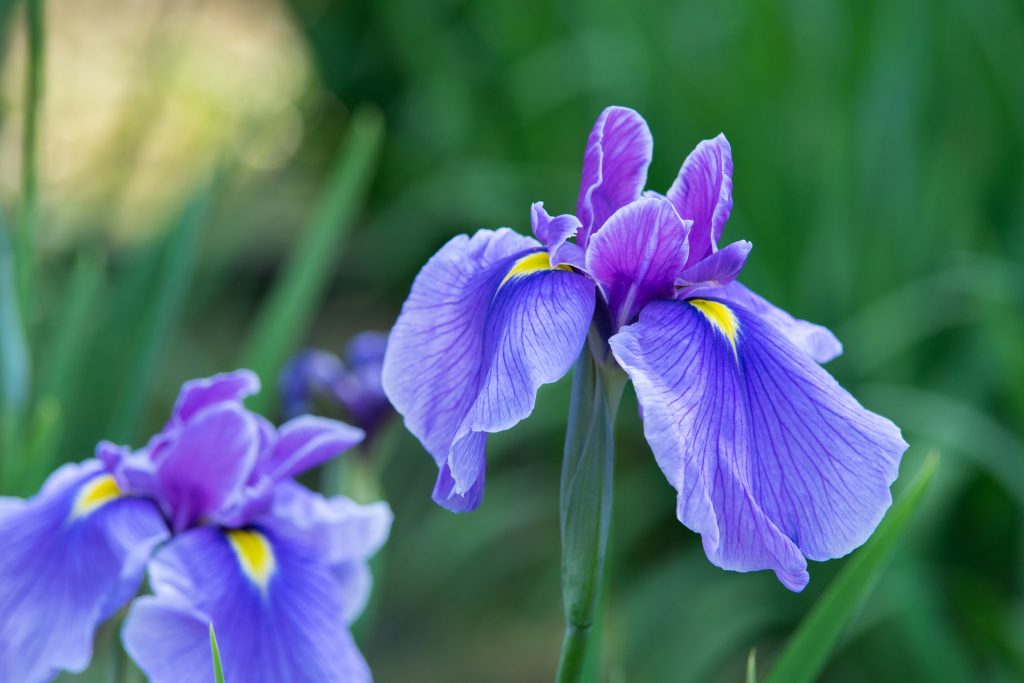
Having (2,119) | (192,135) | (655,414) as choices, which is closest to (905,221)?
(655,414)

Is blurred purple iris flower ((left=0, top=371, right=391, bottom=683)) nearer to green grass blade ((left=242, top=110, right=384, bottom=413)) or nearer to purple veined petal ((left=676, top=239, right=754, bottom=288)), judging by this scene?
purple veined petal ((left=676, top=239, right=754, bottom=288))

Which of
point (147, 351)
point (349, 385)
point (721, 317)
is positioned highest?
point (721, 317)

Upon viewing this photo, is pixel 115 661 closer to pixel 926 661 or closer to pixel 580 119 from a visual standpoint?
pixel 926 661

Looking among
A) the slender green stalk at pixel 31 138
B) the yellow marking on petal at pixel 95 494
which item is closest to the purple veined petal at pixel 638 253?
the yellow marking on petal at pixel 95 494

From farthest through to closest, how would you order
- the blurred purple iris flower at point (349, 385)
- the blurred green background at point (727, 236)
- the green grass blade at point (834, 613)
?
the blurred green background at point (727, 236), the blurred purple iris flower at point (349, 385), the green grass blade at point (834, 613)

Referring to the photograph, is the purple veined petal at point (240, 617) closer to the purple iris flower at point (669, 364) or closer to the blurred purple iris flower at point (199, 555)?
the blurred purple iris flower at point (199, 555)

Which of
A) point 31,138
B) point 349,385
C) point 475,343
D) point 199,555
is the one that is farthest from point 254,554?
point 349,385

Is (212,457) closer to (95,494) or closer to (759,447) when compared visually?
(95,494)
